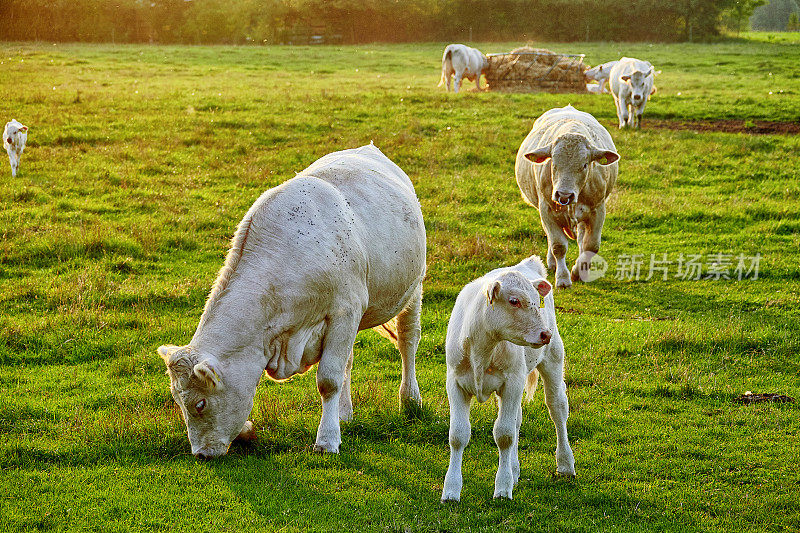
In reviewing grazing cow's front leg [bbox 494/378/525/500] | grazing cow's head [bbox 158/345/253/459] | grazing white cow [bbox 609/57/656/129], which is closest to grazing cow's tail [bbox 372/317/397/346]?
grazing cow's head [bbox 158/345/253/459]

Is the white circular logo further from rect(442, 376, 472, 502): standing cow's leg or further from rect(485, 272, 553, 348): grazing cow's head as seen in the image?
rect(485, 272, 553, 348): grazing cow's head

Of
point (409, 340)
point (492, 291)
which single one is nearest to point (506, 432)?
point (492, 291)

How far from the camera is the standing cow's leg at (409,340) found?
8625mm

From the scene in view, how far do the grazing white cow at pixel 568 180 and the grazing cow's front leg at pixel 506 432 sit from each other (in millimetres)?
6220

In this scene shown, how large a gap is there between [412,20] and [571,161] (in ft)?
185

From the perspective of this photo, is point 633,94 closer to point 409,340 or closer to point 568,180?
point 568,180

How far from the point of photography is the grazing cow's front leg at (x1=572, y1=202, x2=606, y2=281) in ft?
43.3

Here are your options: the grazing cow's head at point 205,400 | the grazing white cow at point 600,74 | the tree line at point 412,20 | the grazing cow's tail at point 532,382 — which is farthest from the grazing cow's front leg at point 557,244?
the tree line at point 412,20

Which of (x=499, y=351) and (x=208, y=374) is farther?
(x=208, y=374)

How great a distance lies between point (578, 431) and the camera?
8.05m

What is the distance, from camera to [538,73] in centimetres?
3450

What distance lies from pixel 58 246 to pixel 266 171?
5.88 meters

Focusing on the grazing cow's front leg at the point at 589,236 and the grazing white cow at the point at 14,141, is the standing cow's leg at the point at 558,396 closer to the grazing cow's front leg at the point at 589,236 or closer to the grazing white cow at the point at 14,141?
the grazing cow's front leg at the point at 589,236

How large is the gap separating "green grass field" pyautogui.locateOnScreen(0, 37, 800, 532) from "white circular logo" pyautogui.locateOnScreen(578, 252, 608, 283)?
28cm
